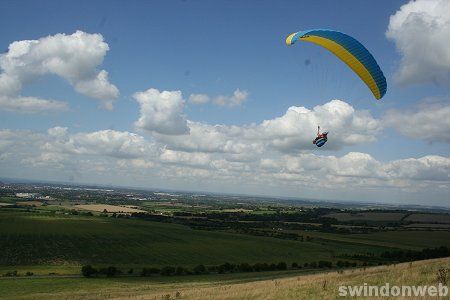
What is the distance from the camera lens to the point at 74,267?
55.1m

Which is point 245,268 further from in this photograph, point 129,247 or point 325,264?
point 129,247

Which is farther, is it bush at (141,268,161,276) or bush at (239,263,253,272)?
bush at (239,263,253,272)

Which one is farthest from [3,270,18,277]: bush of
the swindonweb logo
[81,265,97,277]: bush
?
the swindonweb logo

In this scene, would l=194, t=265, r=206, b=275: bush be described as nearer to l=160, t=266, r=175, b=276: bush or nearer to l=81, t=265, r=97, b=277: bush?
l=160, t=266, r=175, b=276: bush

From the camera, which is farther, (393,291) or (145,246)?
(145,246)

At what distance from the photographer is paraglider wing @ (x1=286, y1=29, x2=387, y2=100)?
26.8 metres

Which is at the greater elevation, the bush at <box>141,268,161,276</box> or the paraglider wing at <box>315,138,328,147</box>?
the paraglider wing at <box>315,138,328,147</box>

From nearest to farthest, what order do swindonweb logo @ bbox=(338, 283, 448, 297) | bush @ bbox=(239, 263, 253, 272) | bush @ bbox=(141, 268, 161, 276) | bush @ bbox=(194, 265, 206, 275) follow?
1. swindonweb logo @ bbox=(338, 283, 448, 297)
2. bush @ bbox=(141, 268, 161, 276)
3. bush @ bbox=(194, 265, 206, 275)
4. bush @ bbox=(239, 263, 253, 272)

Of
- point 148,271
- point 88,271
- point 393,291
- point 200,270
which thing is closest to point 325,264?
point 200,270

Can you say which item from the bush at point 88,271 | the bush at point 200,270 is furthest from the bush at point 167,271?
the bush at point 88,271

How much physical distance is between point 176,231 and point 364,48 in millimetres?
81548

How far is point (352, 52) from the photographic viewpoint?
27.3 meters

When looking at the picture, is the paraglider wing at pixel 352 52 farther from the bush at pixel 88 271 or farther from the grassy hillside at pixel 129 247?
the grassy hillside at pixel 129 247

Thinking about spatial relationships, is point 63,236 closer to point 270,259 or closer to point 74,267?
point 74,267
